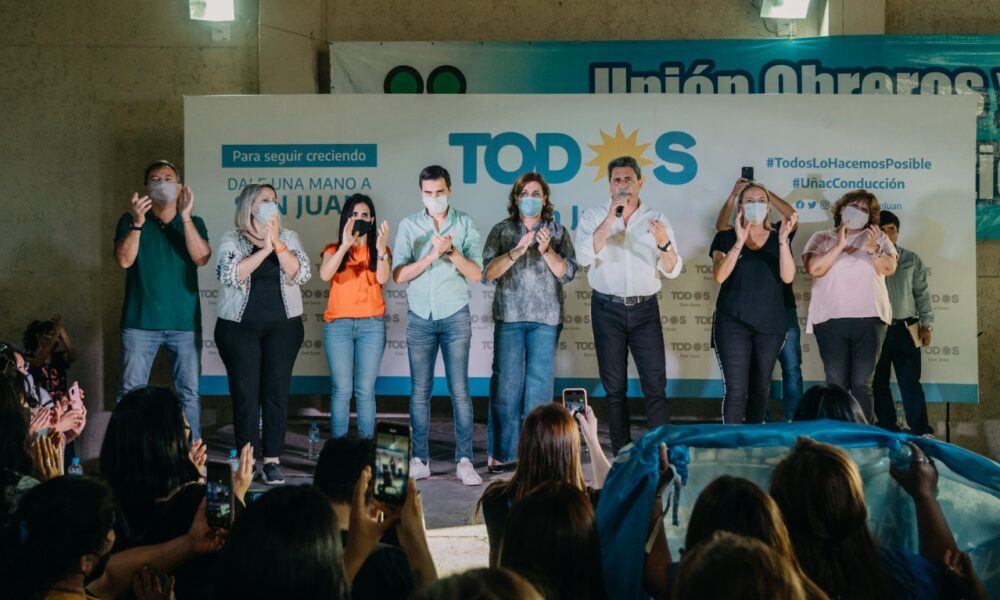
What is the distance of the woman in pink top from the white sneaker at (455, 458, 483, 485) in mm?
1998

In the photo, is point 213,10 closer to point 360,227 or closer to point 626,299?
point 360,227

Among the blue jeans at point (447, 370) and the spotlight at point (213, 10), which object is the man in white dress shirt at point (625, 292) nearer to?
the blue jeans at point (447, 370)

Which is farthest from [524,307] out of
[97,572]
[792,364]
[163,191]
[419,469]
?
[97,572]

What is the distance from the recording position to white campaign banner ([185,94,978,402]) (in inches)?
250

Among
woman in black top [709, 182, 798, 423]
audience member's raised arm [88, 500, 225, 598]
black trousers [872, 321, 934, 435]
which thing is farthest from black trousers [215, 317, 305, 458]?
black trousers [872, 321, 934, 435]

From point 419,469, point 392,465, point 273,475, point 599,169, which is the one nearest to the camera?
point 392,465

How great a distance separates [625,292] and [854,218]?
133 centimetres

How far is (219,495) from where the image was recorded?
2.24 metres

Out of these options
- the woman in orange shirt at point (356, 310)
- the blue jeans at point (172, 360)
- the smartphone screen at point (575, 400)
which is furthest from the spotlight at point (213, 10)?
the smartphone screen at point (575, 400)

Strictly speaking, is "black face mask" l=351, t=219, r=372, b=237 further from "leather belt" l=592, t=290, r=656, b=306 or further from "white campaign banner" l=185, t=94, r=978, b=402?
"leather belt" l=592, t=290, r=656, b=306

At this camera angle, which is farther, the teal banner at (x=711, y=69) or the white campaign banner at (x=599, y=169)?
the teal banner at (x=711, y=69)

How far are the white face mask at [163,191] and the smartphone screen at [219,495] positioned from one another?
12.1 ft

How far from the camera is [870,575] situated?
2.17 metres

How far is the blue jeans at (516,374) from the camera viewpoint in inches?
223
